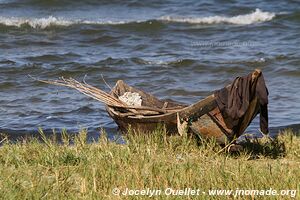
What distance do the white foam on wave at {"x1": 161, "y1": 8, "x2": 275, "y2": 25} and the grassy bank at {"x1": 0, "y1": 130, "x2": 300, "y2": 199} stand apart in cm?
1255

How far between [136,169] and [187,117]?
5.73ft

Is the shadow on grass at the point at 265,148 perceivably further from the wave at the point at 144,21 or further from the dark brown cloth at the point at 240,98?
the wave at the point at 144,21

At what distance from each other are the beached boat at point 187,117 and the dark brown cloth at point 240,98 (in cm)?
2

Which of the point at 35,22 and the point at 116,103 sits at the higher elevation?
the point at 116,103

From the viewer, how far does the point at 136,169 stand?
22.5 ft

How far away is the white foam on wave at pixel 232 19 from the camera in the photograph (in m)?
20.8

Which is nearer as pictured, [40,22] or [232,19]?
[40,22]

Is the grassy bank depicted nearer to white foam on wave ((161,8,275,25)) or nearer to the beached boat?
the beached boat

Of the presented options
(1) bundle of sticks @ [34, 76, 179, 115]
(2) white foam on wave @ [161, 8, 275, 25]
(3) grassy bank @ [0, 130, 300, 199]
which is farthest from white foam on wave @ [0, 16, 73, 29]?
(3) grassy bank @ [0, 130, 300, 199]

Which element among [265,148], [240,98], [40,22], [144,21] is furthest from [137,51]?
[240,98]

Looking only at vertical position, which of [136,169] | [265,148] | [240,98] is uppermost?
[240,98]

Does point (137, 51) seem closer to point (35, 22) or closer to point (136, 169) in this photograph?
point (35, 22)

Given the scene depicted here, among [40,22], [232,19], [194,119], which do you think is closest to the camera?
[194,119]

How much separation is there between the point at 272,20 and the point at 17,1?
7.80 meters
